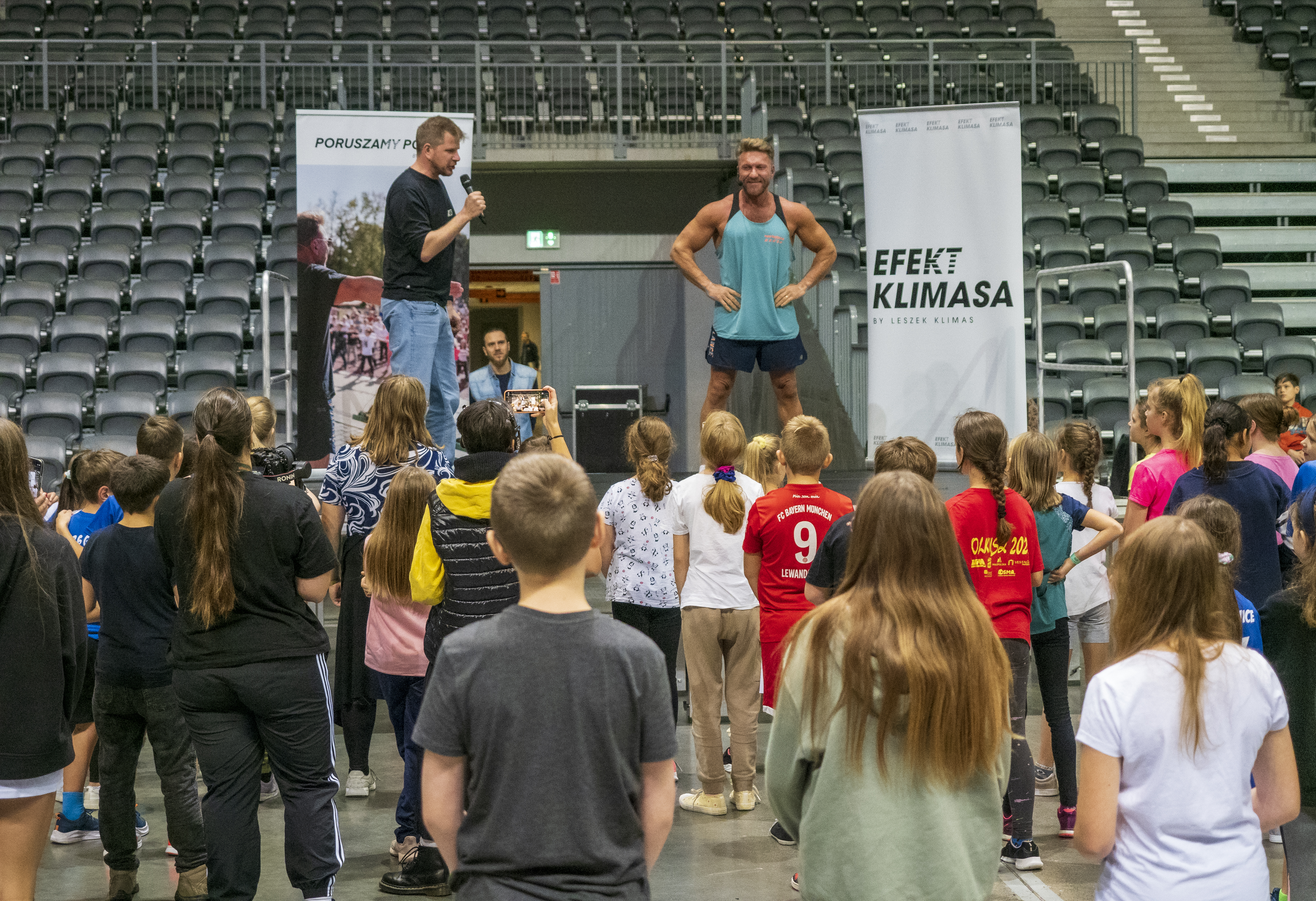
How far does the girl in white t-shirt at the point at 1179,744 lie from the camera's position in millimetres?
A: 2027

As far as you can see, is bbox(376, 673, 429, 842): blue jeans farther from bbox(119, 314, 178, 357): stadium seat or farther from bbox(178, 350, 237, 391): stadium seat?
bbox(119, 314, 178, 357): stadium seat

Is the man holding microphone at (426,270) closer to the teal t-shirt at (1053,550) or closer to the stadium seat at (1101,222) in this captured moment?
the teal t-shirt at (1053,550)

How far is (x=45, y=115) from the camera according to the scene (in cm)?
1194

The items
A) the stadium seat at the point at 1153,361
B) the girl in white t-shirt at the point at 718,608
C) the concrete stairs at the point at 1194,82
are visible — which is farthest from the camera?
the concrete stairs at the point at 1194,82

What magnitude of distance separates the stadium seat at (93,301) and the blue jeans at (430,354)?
16.8 feet

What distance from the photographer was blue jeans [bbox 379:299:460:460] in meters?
5.69

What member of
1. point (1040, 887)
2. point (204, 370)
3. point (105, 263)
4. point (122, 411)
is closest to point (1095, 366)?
point (1040, 887)

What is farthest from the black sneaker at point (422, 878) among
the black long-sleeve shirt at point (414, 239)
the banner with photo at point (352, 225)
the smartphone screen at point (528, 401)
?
the banner with photo at point (352, 225)

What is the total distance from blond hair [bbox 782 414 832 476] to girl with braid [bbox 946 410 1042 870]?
514mm

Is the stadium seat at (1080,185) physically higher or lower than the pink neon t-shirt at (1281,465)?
higher

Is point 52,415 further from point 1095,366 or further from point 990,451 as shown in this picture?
point 990,451

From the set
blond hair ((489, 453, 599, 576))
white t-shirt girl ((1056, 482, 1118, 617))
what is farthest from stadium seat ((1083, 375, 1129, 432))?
blond hair ((489, 453, 599, 576))

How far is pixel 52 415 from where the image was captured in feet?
28.5

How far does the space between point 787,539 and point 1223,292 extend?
7.81m
